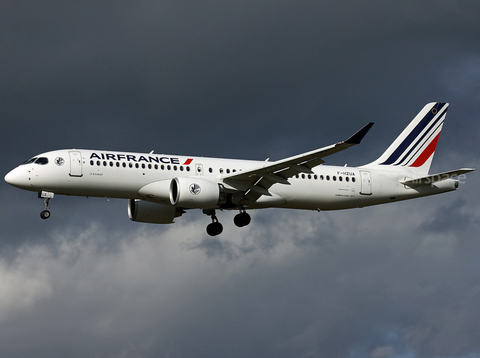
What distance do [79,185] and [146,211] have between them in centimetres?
819

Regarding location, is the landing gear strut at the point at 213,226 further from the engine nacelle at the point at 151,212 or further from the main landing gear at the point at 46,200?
the main landing gear at the point at 46,200

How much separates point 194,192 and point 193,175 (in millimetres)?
2602

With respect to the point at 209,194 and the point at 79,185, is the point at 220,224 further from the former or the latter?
the point at 79,185

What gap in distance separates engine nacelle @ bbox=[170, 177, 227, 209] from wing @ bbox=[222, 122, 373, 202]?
5.07 feet

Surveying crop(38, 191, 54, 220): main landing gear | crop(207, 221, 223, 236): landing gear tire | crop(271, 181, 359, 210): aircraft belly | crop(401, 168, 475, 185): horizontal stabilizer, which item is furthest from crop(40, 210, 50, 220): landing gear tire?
crop(401, 168, 475, 185): horizontal stabilizer

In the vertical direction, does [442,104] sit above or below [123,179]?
above

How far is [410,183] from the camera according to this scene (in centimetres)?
5719

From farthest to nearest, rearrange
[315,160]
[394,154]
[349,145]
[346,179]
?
[394,154] → [346,179] → [315,160] → [349,145]

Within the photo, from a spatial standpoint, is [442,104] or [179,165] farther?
[442,104]

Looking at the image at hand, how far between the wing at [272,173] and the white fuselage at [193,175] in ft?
2.77

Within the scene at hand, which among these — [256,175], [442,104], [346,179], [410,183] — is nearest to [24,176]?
[256,175]

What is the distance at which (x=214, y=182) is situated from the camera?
166 feet

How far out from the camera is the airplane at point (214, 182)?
4881 cm

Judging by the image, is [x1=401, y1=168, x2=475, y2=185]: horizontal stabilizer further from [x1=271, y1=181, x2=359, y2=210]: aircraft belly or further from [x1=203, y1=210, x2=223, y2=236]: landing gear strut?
[x1=203, y1=210, x2=223, y2=236]: landing gear strut
